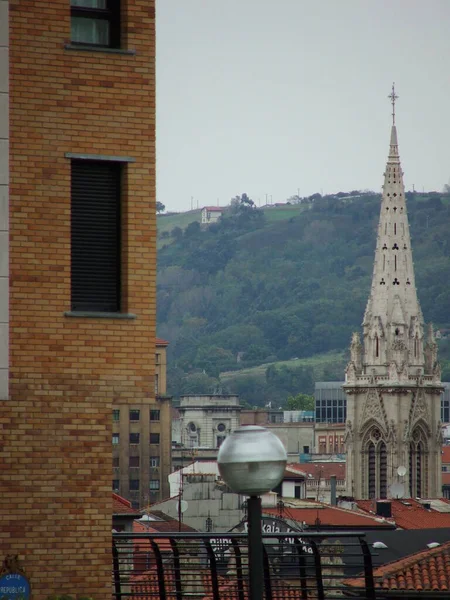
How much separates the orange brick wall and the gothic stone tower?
13793 cm

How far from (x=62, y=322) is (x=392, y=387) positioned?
142217 mm

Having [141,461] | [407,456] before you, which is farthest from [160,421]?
[407,456]

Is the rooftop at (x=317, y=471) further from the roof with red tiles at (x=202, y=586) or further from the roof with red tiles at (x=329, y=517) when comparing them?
the roof with red tiles at (x=202, y=586)

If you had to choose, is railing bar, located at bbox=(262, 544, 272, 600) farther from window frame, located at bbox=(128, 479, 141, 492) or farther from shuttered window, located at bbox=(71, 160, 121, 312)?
window frame, located at bbox=(128, 479, 141, 492)

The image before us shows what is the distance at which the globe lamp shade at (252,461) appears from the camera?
1616cm

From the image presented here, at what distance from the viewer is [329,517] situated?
97.2 metres

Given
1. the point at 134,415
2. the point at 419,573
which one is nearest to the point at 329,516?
the point at 419,573

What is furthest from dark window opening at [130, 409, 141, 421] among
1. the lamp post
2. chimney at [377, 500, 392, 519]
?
the lamp post

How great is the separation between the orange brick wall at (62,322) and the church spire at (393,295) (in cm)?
13814

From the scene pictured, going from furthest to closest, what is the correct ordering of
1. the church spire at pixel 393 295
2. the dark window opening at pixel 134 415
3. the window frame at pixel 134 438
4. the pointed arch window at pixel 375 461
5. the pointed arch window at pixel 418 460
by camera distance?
the dark window opening at pixel 134 415
the window frame at pixel 134 438
the pointed arch window at pixel 418 460
the pointed arch window at pixel 375 461
the church spire at pixel 393 295

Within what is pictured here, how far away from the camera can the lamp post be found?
16156 mm

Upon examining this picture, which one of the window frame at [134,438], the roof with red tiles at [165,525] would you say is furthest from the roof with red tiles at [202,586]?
the window frame at [134,438]

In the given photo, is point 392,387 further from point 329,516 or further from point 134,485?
point 329,516

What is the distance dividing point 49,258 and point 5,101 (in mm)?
1808
